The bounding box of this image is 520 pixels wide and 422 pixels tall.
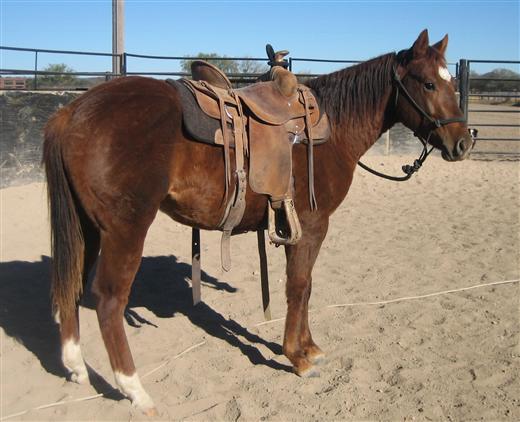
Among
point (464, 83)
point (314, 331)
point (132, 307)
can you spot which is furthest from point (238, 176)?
point (464, 83)

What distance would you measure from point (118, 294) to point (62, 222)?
475 mm

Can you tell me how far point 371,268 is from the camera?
205 inches

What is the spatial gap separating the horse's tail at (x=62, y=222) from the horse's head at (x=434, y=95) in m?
1.95

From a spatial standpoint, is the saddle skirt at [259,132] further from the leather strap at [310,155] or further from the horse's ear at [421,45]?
the horse's ear at [421,45]

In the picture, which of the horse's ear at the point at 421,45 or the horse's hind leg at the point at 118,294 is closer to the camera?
the horse's hind leg at the point at 118,294

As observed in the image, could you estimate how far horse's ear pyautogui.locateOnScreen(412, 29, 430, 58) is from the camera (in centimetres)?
316

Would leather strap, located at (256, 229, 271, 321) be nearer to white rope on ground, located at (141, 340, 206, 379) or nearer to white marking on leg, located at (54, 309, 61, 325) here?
white rope on ground, located at (141, 340, 206, 379)

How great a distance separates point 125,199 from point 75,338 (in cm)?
97

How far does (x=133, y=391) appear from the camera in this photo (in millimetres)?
2814

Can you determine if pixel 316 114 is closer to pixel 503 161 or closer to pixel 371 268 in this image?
pixel 371 268

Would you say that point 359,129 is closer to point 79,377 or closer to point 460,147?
point 460,147

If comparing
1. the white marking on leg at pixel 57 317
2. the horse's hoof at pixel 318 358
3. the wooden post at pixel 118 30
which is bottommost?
the horse's hoof at pixel 318 358

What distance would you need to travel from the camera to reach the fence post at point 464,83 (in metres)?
10.3

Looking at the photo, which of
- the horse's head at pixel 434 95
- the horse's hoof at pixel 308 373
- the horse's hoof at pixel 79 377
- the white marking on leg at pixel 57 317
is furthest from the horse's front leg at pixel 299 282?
the white marking on leg at pixel 57 317
